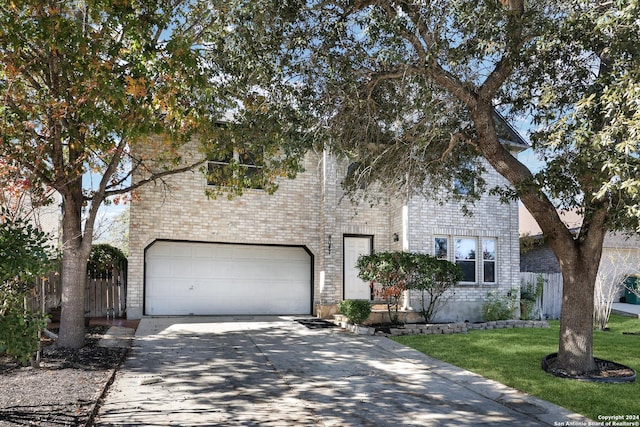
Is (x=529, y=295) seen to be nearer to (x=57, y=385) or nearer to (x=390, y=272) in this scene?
(x=390, y=272)

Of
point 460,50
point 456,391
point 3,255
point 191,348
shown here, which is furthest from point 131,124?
point 456,391

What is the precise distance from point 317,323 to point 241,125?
667 cm

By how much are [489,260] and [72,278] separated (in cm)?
1253

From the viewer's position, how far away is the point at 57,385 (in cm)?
678

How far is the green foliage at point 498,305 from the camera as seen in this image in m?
15.3

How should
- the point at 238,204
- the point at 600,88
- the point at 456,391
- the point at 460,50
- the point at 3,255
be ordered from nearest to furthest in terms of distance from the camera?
the point at 3,255 < the point at 600,88 < the point at 456,391 < the point at 460,50 < the point at 238,204

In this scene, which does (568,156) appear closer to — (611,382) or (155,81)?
(611,382)

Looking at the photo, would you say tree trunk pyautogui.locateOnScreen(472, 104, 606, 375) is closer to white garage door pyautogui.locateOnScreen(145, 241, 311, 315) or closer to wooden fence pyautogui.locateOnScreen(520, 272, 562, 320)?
wooden fence pyautogui.locateOnScreen(520, 272, 562, 320)

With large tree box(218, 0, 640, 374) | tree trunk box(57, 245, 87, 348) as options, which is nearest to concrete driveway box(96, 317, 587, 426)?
tree trunk box(57, 245, 87, 348)

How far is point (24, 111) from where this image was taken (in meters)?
8.56

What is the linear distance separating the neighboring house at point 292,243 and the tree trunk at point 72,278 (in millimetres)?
4842

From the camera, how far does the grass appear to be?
6539mm

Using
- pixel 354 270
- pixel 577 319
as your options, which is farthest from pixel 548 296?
pixel 577 319

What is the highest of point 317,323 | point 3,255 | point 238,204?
point 238,204
